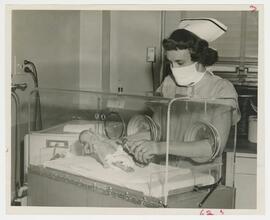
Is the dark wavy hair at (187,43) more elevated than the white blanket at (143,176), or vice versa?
the dark wavy hair at (187,43)

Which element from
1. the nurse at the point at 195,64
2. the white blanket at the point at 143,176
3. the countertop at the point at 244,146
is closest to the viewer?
the white blanket at the point at 143,176

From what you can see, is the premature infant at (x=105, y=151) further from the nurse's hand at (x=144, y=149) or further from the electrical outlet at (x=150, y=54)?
the electrical outlet at (x=150, y=54)

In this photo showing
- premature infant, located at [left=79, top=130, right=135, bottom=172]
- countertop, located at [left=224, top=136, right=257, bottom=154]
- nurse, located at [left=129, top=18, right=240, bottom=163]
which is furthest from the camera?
countertop, located at [left=224, top=136, right=257, bottom=154]

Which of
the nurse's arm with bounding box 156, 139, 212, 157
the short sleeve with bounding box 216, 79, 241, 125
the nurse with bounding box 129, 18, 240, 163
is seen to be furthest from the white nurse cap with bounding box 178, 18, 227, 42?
the nurse's arm with bounding box 156, 139, 212, 157

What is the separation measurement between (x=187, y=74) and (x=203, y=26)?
123mm

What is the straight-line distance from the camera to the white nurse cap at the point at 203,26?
3.59 feet

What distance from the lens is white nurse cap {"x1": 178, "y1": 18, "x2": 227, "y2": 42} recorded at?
1.09 meters

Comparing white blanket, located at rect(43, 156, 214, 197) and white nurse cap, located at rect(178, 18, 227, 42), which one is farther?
white nurse cap, located at rect(178, 18, 227, 42)

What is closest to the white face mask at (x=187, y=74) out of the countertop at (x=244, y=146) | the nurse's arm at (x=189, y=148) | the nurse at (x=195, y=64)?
the nurse at (x=195, y=64)

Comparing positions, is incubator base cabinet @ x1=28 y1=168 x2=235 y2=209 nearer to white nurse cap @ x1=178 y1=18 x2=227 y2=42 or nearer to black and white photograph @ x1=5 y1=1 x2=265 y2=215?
black and white photograph @ x1=5 y1=1 x2=265 y2=215

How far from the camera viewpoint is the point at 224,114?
3.28 feet

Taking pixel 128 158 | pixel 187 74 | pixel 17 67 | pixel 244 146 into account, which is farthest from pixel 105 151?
pixel 244 146
